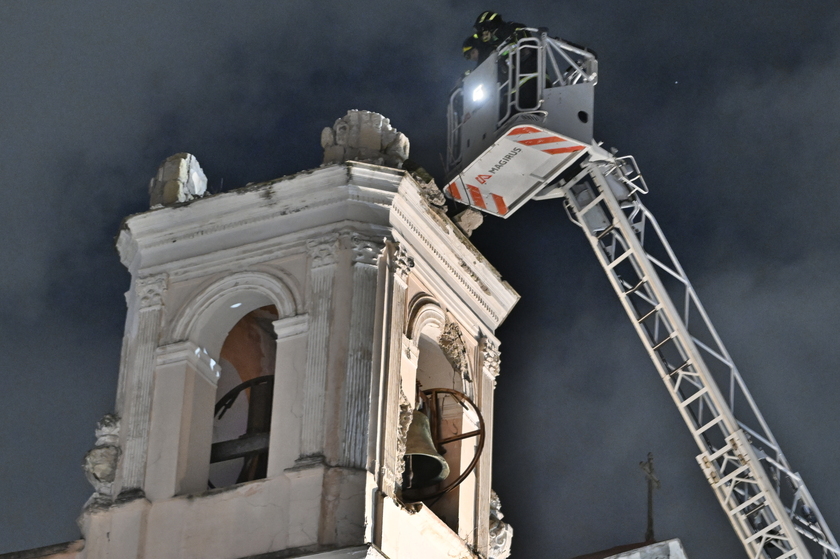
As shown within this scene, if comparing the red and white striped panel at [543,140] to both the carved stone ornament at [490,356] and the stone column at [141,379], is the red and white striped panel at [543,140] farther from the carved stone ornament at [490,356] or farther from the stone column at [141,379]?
the stone column at [141,379]

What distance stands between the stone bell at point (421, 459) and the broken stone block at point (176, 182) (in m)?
3.95

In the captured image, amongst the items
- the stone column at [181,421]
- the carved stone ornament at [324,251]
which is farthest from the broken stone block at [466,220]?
the stone column at [181,421]

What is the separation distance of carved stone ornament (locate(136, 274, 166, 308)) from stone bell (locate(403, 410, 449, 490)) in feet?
11.1

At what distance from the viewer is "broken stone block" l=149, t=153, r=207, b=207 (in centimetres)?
2472

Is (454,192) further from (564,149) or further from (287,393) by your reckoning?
(287,393)

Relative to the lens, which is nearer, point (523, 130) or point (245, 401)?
point (245, 401)

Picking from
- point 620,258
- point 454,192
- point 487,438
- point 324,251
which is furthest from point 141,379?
point 620,258

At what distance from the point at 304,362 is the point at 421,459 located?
1.76 m

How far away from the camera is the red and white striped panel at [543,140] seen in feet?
89.7

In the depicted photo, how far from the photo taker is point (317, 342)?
22.9 meters

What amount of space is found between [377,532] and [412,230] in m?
4.17

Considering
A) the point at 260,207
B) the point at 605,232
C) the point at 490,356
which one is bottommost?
the point at 490,356

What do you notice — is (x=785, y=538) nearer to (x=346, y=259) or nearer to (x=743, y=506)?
(x=743, y=506)

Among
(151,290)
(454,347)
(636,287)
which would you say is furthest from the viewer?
(636,287)
